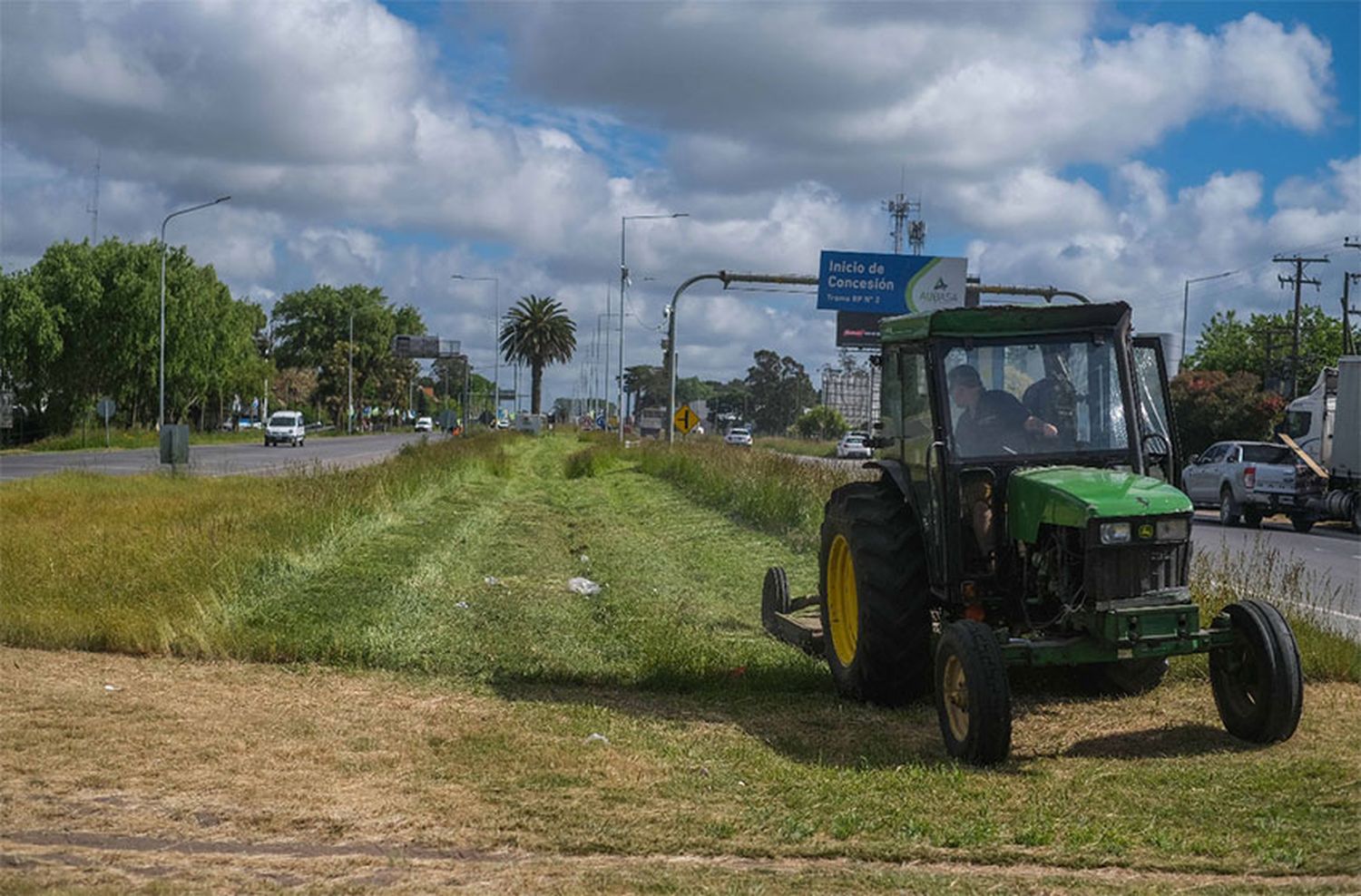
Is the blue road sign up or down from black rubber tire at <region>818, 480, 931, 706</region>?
up

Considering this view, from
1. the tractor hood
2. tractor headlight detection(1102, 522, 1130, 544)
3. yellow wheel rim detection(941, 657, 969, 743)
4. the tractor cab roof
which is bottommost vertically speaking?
yellow wheel rim detection(941, 657, 969, 743)

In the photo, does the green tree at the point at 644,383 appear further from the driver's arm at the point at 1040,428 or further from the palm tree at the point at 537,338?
the driver's arm at the point at 1040,428

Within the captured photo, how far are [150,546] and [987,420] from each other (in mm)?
8703

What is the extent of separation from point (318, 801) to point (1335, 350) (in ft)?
219

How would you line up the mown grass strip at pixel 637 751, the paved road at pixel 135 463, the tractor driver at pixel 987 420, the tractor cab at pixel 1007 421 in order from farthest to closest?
the paved road at pixel 135 463 < the tractor driver at pixel 987 420 < the tractor cab at pixel 1007 421 < the mown grass strip at pixel 637 751

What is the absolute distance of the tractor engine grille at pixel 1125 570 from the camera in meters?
7.93

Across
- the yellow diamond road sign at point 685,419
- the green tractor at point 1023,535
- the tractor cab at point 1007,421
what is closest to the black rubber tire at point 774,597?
the green tractor at point 1023,535

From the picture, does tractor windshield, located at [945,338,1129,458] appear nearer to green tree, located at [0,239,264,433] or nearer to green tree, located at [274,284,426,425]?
green tree, located at [0,239,264,433]

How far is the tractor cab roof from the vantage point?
9.08 m

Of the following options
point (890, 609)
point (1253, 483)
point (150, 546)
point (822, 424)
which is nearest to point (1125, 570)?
point (890, 609)

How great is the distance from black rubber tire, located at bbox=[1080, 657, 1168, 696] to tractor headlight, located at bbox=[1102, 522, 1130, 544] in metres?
2.10

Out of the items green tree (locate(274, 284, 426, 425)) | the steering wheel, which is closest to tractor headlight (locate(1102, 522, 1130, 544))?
the steering wheel

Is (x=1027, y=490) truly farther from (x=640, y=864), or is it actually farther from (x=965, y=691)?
(x=640, y=864)

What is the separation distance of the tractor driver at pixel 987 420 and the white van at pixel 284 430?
63.5 m
